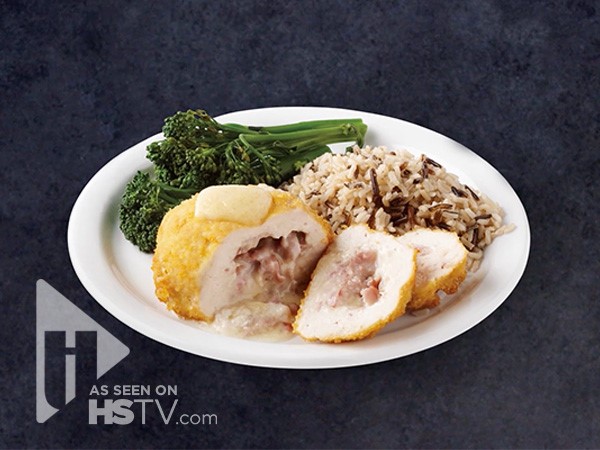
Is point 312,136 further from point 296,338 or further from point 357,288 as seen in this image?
point 296,338

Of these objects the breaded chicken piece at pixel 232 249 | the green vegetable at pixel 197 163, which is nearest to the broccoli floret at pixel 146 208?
the green vegetable at pixel 197 163

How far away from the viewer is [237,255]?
4773mm

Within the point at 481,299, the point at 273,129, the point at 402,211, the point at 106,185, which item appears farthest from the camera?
the point at 273,129

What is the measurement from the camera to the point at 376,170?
5422 millimetres

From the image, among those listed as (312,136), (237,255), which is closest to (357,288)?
(237,255)

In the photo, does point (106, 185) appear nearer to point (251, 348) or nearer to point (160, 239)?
point (160, 239)

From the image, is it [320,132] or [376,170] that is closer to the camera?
[376,170]

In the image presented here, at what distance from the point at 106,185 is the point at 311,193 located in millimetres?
1264

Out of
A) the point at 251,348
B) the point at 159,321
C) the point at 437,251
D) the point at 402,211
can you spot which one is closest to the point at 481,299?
the point at 437,251

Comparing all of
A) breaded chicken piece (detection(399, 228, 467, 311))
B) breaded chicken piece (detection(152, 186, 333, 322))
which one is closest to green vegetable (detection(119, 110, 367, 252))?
breaded chicken piece (detection(152, 186, 333, 322))

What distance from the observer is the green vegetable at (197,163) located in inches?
211

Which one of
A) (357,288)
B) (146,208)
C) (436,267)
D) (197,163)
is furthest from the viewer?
(197,163)

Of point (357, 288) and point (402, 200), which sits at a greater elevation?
point (402, 200)

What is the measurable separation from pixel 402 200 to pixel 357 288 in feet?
2.70
